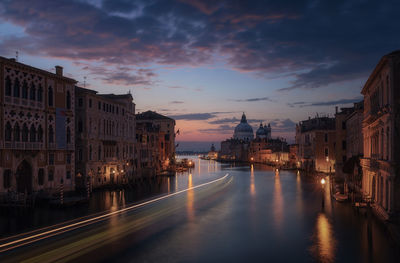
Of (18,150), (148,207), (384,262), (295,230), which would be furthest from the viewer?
(18,150)

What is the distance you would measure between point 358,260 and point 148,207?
18.3 meters

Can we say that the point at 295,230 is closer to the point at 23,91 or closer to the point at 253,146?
the point at 23,91

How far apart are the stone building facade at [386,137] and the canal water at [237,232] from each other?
73.4 inches

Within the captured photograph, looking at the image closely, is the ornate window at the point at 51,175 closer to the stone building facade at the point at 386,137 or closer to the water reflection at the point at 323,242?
the water reflection at the point at 323,242

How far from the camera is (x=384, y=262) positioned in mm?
16266

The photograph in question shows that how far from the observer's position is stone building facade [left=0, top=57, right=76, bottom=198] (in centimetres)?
3222

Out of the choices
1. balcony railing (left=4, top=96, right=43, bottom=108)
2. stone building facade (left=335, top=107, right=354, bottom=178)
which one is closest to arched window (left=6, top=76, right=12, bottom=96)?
balcony railing (left=4, top=96, right=43, bottom=108)

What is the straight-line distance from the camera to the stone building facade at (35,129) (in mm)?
32219

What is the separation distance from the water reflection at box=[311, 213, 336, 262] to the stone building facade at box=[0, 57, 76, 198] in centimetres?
2336

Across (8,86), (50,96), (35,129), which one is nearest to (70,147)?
(35,129)

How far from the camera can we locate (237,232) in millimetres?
22391

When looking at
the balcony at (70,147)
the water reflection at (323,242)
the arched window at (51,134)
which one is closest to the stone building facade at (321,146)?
the balcony at (70,147)

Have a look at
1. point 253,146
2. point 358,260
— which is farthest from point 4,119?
point 253,146

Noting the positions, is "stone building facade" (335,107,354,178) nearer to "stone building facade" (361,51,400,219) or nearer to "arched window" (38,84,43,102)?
"stone building facade" (361,51,400,219)
